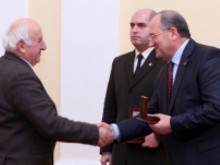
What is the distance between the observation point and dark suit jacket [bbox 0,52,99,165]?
118 inches

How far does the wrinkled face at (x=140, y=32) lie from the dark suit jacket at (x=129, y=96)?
9 centimetres

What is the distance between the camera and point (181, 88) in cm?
318

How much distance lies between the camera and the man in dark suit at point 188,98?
120 inches

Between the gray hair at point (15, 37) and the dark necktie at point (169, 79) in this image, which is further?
the dark necktie at point (169, 79)

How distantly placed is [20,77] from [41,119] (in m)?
0.25

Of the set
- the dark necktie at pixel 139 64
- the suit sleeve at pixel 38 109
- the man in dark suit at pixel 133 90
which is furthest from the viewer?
the dark necktie at pixel 139 64

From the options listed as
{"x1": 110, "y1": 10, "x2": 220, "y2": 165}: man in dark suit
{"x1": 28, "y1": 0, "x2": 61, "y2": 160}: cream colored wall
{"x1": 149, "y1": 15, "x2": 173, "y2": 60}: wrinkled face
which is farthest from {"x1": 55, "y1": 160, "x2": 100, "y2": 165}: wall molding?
{"x1": 149, "y1": 15, "x2": 173, "y2": 60}: wrinkled face

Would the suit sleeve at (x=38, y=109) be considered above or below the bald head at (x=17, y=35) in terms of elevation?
below

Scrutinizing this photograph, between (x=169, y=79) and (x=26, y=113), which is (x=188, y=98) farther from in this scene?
(x=26, y=113)

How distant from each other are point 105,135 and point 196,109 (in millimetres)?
632

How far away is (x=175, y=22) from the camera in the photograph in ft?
10.8

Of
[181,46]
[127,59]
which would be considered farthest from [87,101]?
[181,46]

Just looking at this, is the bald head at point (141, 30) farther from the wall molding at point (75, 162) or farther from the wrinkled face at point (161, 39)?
the wall molding at point (75, 162)

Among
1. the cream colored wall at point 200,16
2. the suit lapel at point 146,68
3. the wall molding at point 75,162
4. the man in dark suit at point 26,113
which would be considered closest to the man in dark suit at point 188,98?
the man in dark suit at point 26,113
